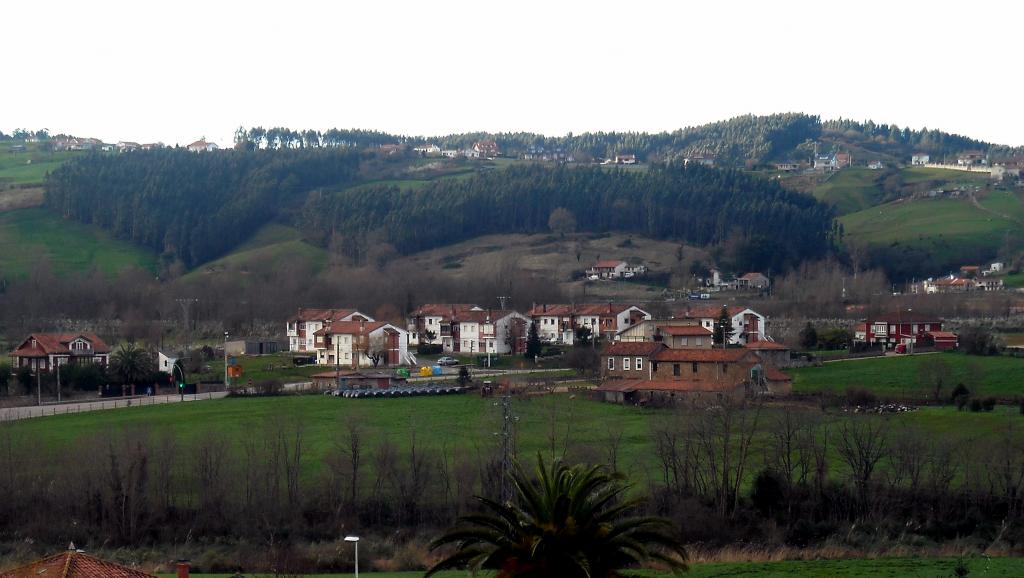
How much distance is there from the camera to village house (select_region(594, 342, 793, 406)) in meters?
40.9

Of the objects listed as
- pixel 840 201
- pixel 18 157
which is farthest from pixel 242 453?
pixel 18 157

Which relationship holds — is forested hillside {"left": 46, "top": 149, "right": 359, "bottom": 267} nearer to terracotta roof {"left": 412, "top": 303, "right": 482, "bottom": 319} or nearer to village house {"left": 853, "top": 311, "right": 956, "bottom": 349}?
terracotta roof {"left": 412, "top": 303, "right": 482, "bottom": 319}

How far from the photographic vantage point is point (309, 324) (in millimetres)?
64375

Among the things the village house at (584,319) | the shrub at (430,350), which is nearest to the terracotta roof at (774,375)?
the village house at (584,319)

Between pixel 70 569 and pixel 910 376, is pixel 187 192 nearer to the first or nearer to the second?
pixel 910 376

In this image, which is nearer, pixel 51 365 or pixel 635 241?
pixel 51 365

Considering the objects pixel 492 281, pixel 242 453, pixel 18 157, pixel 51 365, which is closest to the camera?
pixel 242 453

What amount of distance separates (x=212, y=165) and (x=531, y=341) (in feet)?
265

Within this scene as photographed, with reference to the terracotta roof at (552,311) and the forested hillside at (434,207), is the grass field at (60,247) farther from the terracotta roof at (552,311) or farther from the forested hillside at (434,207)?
the terracotta roof at (552,311)

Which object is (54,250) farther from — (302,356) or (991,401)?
(991,401)

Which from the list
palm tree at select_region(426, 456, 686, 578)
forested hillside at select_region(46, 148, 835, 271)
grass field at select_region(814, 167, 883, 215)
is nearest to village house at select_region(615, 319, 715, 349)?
palm tree at select_region(426, 456, 686, 578)

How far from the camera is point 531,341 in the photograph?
57469 mm

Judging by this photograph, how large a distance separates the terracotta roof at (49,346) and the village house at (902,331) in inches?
1295

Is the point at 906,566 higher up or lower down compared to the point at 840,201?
lower down
